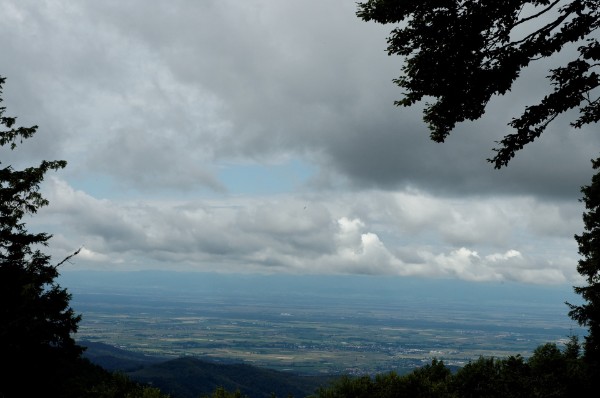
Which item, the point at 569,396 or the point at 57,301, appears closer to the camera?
the point at 569,396

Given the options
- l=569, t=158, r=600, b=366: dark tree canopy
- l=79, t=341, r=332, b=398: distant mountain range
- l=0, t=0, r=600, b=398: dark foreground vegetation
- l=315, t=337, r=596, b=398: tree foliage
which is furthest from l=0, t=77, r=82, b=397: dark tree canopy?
l=79, t=341, r=332, b=398: distant mountain range

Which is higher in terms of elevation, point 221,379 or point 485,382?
point 485,382

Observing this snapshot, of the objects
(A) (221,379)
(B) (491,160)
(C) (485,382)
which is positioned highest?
(B) (491,160)

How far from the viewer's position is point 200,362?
629 feet

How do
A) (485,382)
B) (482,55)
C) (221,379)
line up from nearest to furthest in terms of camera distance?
(482,55)
(485,382)
(221,379)

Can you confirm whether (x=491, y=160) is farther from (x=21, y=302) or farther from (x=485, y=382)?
(x=21, y=302)

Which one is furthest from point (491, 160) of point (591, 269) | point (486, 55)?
point (591, 269)

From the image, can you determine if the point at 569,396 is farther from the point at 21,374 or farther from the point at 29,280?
the point at 29,280

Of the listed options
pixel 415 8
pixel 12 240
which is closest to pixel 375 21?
pixel 415 8

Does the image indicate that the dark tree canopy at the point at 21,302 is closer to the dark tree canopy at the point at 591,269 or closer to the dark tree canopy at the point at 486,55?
the dark tree canopy at the point at 486,55

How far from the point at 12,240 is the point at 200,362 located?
17997 cm

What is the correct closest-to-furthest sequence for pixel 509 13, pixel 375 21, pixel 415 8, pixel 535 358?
pixel 509 13 < pixel 415 8 < pixel 375 21 < pixel 535 358

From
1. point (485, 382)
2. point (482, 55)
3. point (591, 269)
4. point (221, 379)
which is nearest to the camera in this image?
point (482, 55)

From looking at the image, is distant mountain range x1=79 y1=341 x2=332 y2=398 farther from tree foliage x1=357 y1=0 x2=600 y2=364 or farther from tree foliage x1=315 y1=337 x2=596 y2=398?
tree foliage x1=357 y1=0 x2=600 y2=364
